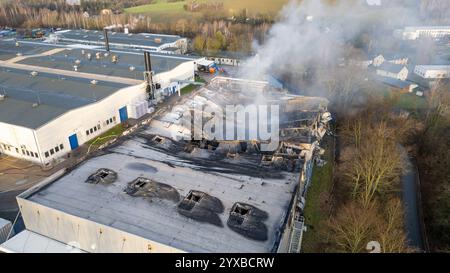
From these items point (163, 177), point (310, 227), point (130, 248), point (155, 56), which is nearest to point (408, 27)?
point (155, 56)

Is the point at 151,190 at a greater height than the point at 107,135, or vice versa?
the point at 151,190

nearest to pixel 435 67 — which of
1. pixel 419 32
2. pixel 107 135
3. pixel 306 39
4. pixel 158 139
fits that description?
pixel 419 32

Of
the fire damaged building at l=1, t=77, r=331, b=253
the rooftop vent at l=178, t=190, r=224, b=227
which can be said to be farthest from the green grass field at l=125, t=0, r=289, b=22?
the rooftop vent at l=178, t=190, r=224, b=227

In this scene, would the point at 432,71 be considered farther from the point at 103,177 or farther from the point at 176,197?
the point at 103,177

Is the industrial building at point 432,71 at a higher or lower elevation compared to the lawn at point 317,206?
higher

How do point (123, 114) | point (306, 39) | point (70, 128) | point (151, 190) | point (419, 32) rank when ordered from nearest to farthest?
point (151, 190) → point (70, 128) → point (123, 114) → point (306, 39) → point (419, 32)

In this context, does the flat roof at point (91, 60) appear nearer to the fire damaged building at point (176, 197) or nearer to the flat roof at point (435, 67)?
the fire damaged building at point (176, 197)

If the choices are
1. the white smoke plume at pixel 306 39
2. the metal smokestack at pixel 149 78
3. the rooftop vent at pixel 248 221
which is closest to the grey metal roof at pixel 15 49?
the metal smokestack at pixel 149 78
